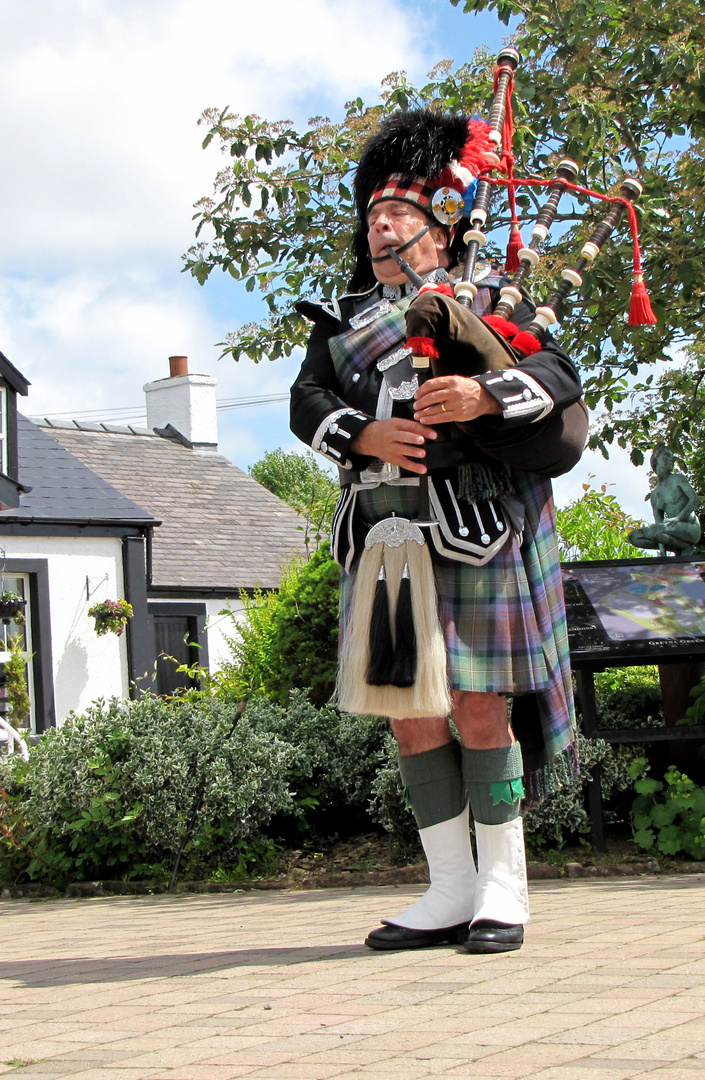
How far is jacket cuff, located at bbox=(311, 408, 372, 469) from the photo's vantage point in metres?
3.02

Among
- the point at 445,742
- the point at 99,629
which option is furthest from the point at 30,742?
the point at 445,742

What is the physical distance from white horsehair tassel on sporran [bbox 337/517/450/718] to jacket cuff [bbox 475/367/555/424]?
0.39m

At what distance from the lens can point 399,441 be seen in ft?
9.53

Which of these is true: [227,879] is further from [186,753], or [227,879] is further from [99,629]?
[99,629]

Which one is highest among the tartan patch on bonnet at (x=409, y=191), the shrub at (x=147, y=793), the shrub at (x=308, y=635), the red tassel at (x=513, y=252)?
the tartan patch on bonnet at (x=409, y=191)

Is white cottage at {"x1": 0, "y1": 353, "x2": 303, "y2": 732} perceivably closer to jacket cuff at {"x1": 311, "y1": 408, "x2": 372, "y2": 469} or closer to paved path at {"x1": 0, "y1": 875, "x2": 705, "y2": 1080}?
paved path at {"x1": 0, "y1": 875, "x2": 705, "y2": 1080}

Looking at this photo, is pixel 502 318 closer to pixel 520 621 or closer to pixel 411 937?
pixel 520 621

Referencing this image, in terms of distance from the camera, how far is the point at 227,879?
5.22 m

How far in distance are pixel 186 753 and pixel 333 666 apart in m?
1.41

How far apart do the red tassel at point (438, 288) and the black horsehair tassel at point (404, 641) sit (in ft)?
2.28

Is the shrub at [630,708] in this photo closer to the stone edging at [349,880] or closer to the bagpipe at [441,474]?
the stone edging at [349,880]

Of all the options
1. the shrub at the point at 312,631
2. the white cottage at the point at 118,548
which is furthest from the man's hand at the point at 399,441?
the white cottage at the point at 118,548

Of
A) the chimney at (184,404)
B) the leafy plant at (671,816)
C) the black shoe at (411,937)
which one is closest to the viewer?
the black shoe at (411,937)

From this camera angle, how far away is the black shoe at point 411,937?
298 cm
